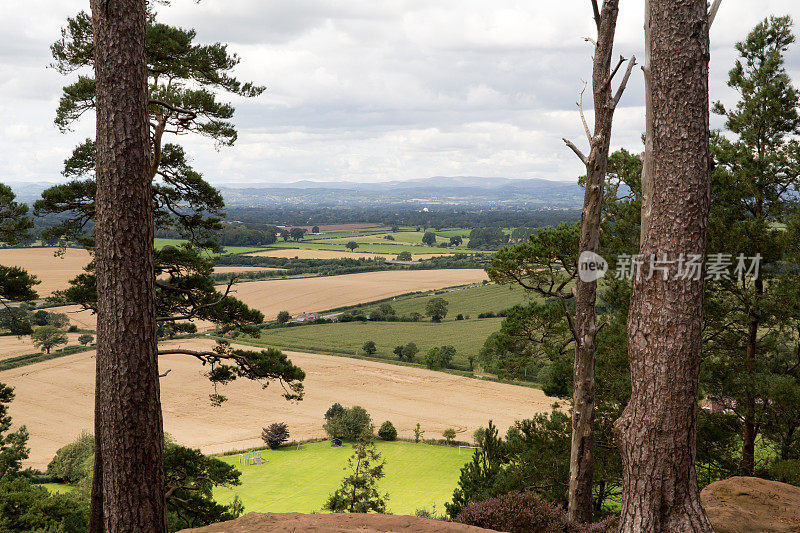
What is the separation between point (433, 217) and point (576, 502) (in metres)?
163

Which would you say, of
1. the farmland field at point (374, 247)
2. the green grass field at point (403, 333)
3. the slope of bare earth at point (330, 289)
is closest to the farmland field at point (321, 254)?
the farmland field at point (374, 247)

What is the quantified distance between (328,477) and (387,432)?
18.1ft

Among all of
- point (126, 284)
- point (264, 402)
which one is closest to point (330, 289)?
point (264, 402)

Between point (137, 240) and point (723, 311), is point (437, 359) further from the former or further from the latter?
point (137, 240)

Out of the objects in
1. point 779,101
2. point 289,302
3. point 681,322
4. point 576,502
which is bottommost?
point 289,302

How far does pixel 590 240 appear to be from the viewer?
25.1 feet

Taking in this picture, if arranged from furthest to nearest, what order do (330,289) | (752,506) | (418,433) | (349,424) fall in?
(330,289) → (349,424) → (418,433) → (752,506)

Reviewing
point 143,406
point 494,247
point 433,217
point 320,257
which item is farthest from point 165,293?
point 433,217

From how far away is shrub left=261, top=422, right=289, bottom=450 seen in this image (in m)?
28.7

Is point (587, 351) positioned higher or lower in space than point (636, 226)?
lower

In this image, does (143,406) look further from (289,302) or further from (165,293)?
(289,302)

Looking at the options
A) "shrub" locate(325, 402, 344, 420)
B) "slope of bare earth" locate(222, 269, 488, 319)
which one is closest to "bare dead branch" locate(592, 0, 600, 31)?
"shrub" locate(325, 402, 344, 420)

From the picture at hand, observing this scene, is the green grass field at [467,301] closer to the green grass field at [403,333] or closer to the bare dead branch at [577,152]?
the green grass field at [403,333]

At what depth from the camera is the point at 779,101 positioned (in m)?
11.4
